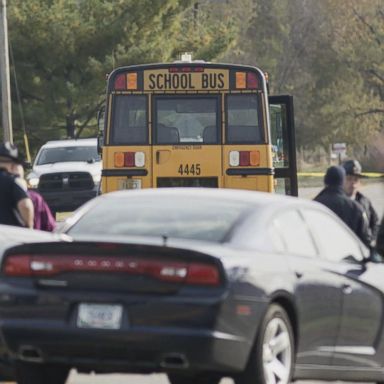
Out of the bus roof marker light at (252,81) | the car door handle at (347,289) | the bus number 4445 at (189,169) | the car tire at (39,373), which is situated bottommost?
the bus number 4445 at (189,169)

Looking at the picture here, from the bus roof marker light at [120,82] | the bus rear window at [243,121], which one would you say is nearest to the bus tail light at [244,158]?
the bus rear window at [243,121]

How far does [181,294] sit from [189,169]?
40.4 ft

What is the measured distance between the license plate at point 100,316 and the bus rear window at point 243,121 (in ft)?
39.9

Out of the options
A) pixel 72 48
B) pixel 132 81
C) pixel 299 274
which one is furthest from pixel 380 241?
pixel 72 48

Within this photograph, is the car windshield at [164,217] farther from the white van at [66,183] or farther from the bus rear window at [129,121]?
the white van at [66,183]

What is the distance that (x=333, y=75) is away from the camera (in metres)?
79.9

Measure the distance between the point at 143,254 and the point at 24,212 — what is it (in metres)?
3.47

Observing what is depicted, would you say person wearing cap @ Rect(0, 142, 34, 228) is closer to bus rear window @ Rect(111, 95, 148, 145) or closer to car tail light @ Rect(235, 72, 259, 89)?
bus rear window @ Rect(111, 95, 148, 145)

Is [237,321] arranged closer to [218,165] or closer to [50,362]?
[50,362]

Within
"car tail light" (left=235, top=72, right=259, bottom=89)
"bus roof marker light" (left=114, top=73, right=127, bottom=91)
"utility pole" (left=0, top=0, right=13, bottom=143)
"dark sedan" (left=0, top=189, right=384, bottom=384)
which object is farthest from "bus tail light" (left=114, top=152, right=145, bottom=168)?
"utility pole" (left=0, top=0, right=13, bottom=143)

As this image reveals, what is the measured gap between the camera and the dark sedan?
26.7ft

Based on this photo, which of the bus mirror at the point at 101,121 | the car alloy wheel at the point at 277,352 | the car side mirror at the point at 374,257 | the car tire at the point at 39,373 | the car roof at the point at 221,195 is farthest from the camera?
the bus mirror at the point at 101,121

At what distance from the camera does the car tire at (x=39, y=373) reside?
29.6ft

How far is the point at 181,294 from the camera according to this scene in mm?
8117
